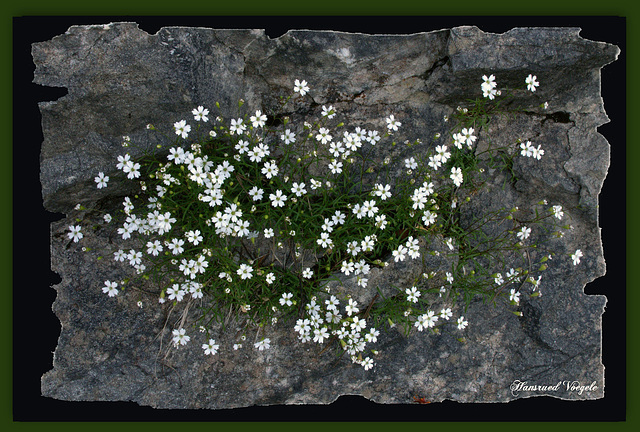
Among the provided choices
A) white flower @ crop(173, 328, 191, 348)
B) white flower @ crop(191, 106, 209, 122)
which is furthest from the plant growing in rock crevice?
white flower @ crop(191, 106, 209, 122)

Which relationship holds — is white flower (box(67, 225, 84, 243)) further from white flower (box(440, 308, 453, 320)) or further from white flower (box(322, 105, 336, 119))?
white flower (box(440, 308, 453, 320))

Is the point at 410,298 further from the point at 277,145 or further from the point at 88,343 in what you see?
the point at 88,343

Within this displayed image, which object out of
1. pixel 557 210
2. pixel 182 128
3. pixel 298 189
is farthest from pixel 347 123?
pixel 557 210

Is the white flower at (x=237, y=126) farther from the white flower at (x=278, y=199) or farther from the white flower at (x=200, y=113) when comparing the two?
the white flower at (x=278, y=199)

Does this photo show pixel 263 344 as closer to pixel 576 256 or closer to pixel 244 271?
pixel 244 271

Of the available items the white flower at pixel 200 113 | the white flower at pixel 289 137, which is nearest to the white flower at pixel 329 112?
the white flower at pixel 289 137

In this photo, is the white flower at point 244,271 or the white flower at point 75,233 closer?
the white flower at point 244,271
